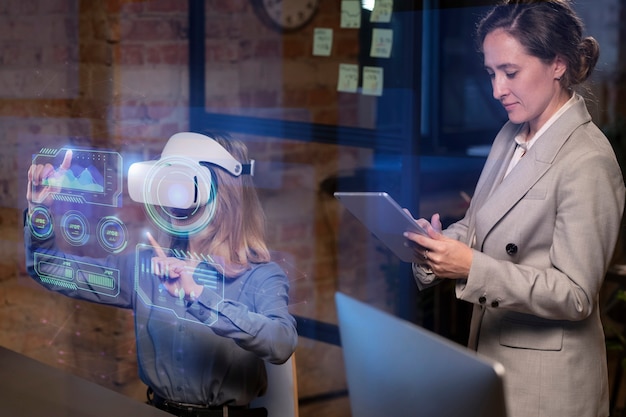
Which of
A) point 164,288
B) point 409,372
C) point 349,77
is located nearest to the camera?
point 409,372

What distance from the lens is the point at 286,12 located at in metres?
2.34

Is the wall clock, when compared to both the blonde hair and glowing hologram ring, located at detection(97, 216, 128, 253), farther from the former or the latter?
glowing hologram ring, located at detection(97, 216, 128, 253)

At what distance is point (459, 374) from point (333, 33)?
56.6 inches

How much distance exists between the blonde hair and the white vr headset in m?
0.02

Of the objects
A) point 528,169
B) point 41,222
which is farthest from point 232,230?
point 528,169

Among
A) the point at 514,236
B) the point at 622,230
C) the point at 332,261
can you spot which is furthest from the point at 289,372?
the point at 622,230

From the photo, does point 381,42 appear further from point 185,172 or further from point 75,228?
point 75,228

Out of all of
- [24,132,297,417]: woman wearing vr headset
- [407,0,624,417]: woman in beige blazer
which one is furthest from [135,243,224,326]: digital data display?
[407,0,624,417]: woman in beige blazer

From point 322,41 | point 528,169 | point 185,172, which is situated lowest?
point 185,172

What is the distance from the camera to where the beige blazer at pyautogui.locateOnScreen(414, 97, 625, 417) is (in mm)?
1297

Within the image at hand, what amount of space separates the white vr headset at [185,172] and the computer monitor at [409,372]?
0.73 m

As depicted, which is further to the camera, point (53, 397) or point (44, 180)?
point (44, 180)

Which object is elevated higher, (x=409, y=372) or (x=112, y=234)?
(x=409, y=372)

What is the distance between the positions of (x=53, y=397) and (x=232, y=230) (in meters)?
0.46
